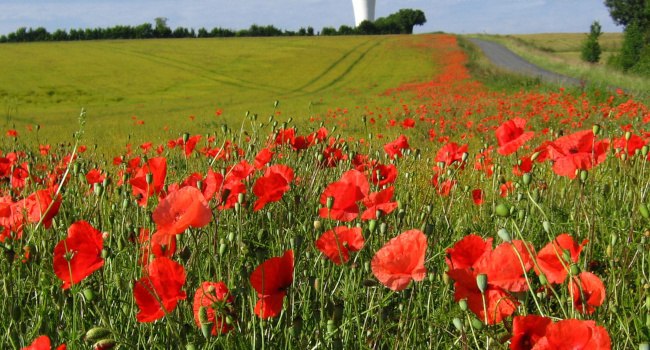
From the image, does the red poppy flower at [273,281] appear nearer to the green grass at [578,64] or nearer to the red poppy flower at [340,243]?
the red poppy flower at [340,243]

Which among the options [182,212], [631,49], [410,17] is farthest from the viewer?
[410,17]

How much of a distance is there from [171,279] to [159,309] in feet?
0.20

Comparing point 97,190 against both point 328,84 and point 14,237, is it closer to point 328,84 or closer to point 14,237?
point 14,237

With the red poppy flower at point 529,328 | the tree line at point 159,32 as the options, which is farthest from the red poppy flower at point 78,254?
the tree line at point 159,32

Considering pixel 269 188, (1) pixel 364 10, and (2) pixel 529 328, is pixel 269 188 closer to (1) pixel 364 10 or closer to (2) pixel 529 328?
(2) pixel 529 328

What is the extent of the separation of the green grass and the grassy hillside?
23.3 feet

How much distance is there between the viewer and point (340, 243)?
138cm

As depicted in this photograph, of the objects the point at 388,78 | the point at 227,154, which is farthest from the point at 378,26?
the point at 227,154

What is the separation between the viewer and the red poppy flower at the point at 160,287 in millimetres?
1143

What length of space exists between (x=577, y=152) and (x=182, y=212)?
1.23 m

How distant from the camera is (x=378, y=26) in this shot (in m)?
74.6

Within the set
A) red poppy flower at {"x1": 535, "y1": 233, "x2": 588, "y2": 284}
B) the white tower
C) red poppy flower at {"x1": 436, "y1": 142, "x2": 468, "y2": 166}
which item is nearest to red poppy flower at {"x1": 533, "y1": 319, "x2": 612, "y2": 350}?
red poppy flower at {"x1": 535, "y1": 233, "x2": 588, "y2": 284}

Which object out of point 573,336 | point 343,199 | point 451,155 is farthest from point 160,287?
point 451,155

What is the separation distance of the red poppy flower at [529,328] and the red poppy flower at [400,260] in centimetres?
22
